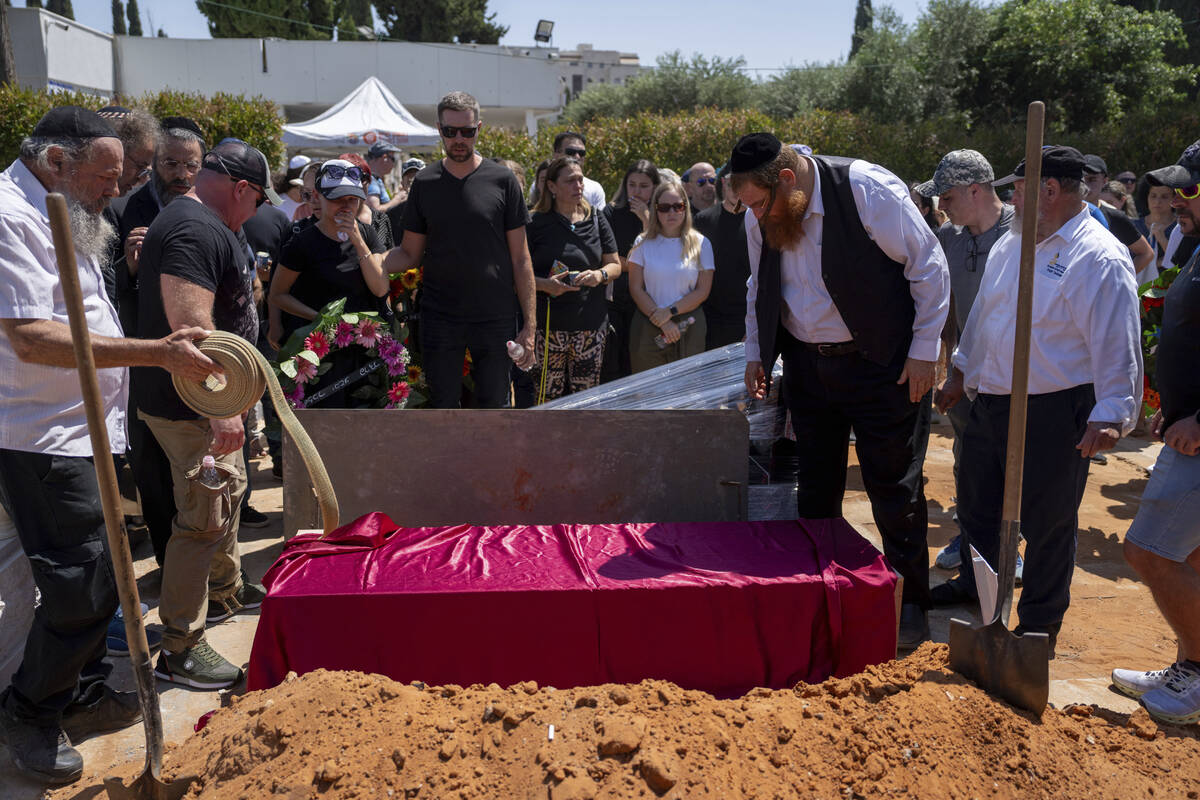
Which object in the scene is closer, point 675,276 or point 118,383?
point 118,383

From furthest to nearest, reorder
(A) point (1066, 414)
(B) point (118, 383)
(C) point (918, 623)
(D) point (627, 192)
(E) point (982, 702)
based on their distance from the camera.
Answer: (D) point (627, 192), (C) point (918, 623), (A) point (1066, 414), (B) point (118, 383), (E) point (982, 702)

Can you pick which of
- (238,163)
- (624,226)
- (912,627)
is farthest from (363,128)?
(912,627)

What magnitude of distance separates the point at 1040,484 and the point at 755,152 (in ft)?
5.73

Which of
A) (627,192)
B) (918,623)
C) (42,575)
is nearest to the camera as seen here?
(42,575)

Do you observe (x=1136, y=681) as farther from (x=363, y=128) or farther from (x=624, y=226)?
(x=363, y=128)

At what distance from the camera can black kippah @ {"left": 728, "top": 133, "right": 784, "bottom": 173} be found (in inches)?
138

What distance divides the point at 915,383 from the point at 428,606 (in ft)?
6.85

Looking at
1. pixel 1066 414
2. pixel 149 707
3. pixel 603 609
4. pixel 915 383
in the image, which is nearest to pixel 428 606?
pixel 603 609

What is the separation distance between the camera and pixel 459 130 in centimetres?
507

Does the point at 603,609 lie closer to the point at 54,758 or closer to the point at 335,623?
the point at 335,623

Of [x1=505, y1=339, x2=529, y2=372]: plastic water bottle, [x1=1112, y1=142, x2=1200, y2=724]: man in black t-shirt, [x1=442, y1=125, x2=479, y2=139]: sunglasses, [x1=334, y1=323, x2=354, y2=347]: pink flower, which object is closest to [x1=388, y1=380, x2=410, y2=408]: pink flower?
[x1=334, y1=323, x2=354, y2=347]: pink flower

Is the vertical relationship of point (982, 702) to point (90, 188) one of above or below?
below

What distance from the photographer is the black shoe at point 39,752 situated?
2.89 m

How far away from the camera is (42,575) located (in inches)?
113
